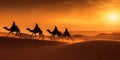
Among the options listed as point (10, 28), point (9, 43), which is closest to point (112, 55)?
point (9, 43)

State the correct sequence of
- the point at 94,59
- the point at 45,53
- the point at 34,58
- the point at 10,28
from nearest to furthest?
the point at 94,59, the point at 34,58, the point at 45,53, the point at 10,28

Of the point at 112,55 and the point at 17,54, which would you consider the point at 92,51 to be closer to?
the point at 112,55

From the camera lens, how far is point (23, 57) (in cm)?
2241

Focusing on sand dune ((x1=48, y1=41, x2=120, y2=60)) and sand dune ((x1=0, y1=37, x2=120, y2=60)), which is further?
sand dune ((x1=0, y1=37, x2=120, y2=60))

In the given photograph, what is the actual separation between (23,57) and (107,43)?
18.5 feet

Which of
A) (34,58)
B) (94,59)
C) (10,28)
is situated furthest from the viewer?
(10,28)

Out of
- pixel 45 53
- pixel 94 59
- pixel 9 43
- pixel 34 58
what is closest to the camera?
pixel 94 59

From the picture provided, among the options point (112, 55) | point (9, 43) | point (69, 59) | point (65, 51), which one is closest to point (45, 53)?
point (65, 51)

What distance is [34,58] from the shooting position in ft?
71.9

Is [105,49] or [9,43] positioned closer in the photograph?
[105,49]

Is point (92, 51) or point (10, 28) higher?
point (10, 28)

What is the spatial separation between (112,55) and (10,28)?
54.5 feet

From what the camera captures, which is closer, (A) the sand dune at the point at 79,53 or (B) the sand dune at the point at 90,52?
(B) the sand dune at the point at 90,52

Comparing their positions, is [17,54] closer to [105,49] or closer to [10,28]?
[105,49]
